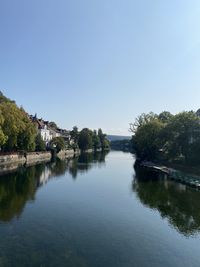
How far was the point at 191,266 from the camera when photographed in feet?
57.8

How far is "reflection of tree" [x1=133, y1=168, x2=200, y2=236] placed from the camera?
26828 millimetres

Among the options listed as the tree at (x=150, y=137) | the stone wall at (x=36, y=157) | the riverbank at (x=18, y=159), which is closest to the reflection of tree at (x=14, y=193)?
the riverbank at (x=18, y=159)

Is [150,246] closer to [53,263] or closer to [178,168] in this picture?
[53,263]

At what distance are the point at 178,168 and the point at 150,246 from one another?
46298 mm

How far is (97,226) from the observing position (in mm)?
24016

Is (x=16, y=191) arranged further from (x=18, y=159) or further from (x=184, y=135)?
(x=184, y=135)

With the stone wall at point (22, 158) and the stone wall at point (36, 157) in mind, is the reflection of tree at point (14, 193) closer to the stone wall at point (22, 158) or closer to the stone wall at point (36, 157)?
the stone wall at point (22, 158)

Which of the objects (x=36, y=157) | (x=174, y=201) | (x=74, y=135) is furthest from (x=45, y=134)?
(x=174, y=201)

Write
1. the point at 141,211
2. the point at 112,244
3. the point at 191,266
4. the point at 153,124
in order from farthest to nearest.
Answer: the point at 153,124 → the point at 141,211 → the point at 112,244 → the point at 191,266

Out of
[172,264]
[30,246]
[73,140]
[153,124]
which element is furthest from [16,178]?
[73,140]

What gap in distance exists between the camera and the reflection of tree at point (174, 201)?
26.8 meters

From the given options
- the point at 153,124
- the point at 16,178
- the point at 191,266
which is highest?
the point at 153,124

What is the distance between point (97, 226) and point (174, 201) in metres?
14.4

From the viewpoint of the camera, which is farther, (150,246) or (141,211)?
(141,211)
